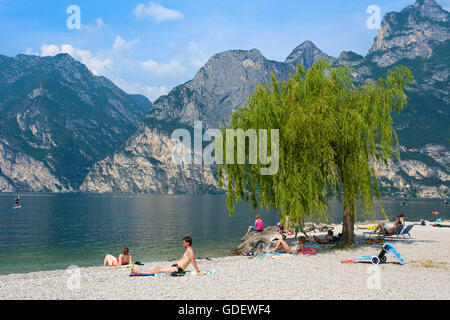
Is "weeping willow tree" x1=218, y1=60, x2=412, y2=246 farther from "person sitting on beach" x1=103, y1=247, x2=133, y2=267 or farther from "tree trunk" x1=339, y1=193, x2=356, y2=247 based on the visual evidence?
"person sitting on beach" x1=103, y1=247, x2=133, y2=267

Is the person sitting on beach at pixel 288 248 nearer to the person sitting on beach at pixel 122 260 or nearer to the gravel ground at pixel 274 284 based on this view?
the gravel ground at pixel 274 284

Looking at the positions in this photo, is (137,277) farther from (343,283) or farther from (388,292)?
(388,292)

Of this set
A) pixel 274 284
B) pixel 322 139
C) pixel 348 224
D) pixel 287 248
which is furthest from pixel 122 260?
pixel 348 224

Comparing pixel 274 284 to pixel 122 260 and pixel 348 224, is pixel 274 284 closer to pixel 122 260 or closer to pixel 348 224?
pixel 348 224

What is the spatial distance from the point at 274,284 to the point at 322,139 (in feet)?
30.6

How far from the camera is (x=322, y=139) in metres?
18.6

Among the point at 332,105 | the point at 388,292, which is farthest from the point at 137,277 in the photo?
the point at 332,105

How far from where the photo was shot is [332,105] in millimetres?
19609

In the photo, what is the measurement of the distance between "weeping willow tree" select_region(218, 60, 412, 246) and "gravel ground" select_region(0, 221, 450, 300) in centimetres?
402

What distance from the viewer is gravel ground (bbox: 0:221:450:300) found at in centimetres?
1045

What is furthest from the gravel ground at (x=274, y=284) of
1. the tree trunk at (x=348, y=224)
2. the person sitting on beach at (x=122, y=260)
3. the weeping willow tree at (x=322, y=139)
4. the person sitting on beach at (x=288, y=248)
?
the person sitting on beach at (x=122, y=260)

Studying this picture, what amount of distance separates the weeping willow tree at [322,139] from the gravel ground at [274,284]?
4015 mm
